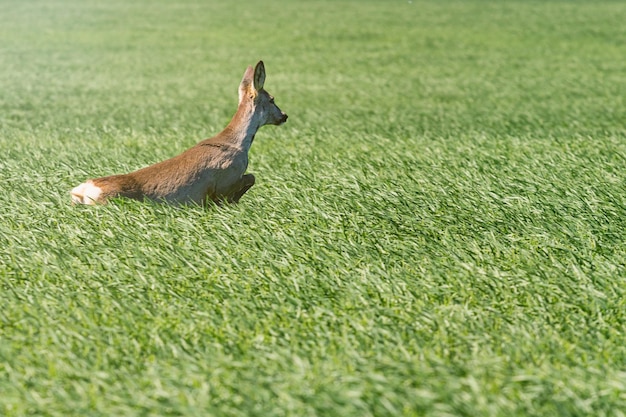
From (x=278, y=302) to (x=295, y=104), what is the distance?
11897 mm

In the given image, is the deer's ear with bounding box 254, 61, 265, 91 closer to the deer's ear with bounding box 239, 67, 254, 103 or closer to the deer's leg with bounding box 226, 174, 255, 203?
the deer's ear with bounding box 239, 67, 254, 103

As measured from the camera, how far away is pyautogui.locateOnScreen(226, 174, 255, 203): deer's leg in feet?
23.1

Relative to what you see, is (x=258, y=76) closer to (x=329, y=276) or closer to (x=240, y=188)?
(x=240, y=188)

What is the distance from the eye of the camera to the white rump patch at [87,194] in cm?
680

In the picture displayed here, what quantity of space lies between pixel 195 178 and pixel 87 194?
2.78ft

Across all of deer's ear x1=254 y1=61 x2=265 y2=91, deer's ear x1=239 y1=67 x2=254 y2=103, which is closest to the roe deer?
deer's ear x1=254 y1=61 x2=265 y2=91

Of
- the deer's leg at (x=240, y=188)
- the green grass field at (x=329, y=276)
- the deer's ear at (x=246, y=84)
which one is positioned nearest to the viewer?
the green grass field at (x=329, y=276)

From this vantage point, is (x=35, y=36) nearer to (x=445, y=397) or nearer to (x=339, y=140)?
(x=339, y=140)

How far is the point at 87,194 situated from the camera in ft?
22.5

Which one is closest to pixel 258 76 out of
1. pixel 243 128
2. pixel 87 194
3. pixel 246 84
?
pixel 246 84

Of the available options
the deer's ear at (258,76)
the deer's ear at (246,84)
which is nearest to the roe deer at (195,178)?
the deer's ear at (258,76)

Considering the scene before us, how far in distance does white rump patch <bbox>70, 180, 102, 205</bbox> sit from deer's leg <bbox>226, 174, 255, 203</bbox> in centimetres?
100

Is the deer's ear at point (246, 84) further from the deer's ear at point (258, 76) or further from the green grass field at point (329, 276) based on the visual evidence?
the green grass field at point (329, 276)

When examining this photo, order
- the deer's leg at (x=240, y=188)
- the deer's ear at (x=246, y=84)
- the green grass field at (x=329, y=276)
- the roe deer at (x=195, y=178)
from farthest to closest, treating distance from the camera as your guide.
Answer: the deer's ear at (x=246, y=84)
the deer's leg at (x=240, y=188)
the roe deer at (x=195, y=178)
the green grass field at (x=329, y=276)
